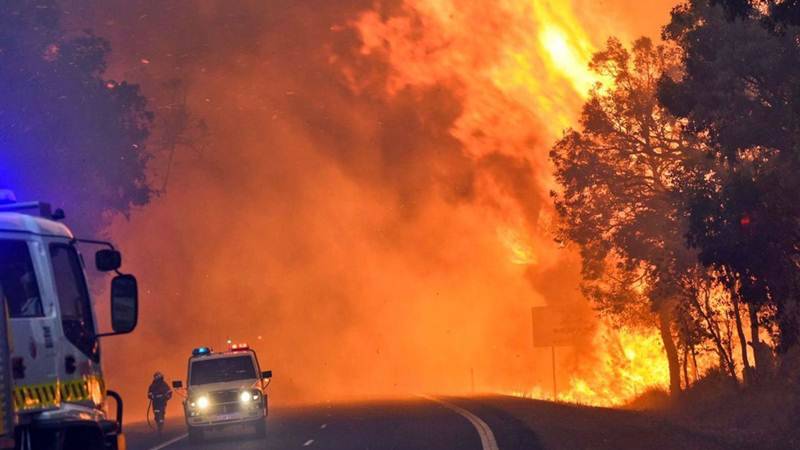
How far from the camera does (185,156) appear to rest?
122 metres

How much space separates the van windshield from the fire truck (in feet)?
72.9

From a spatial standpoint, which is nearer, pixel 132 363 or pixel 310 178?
pixel 132 363

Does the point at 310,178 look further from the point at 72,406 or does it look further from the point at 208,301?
the point at 72,406

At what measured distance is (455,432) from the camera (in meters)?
32.0

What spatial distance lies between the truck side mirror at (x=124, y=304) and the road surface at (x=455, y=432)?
600 inches

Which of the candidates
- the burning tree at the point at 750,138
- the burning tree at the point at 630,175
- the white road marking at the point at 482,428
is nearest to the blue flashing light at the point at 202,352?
the white road marking at the point at 482,428

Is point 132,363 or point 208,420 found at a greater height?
point 132,363

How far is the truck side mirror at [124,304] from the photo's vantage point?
1216 centimetres

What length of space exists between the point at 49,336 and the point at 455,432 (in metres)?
21.7

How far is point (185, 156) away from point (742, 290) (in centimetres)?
9847

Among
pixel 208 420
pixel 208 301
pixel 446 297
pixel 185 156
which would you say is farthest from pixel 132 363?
pixel 208 420

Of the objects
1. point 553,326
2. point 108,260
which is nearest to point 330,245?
point 553,326

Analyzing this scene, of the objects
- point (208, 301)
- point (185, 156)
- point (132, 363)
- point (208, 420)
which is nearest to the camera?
point (208, 420)

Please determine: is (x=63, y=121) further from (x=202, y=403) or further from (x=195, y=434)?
(x=195, y=434)
